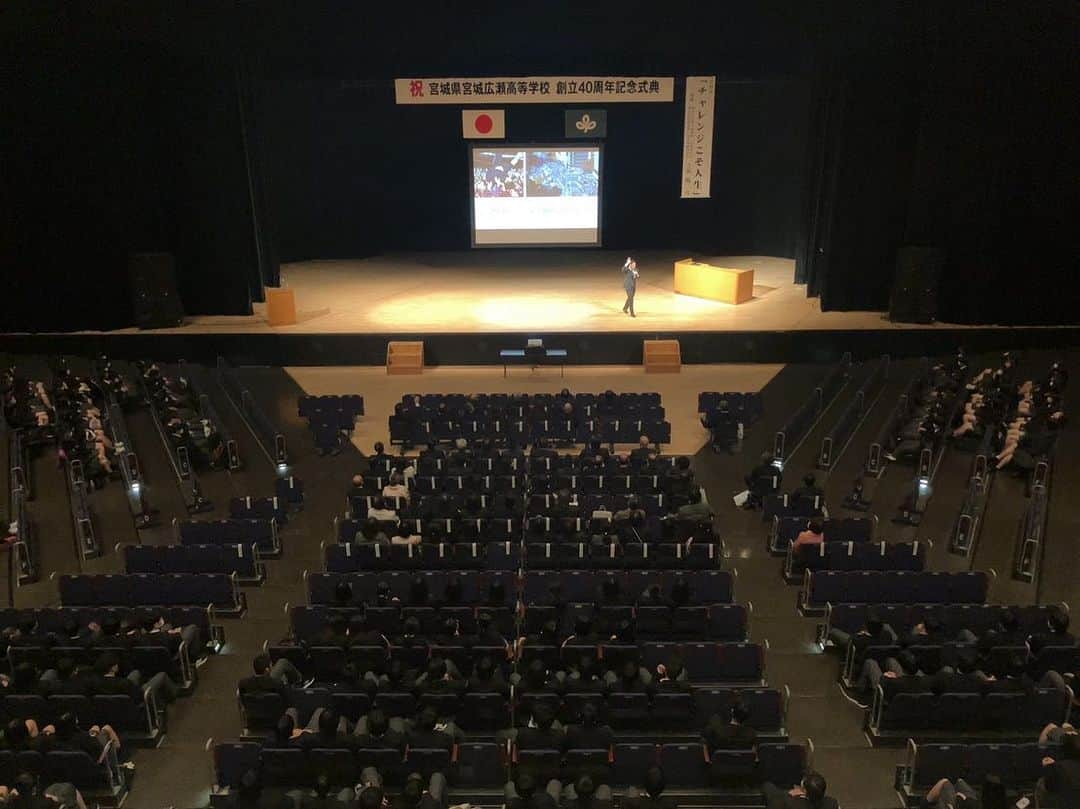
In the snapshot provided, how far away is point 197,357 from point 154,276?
2.27 meters

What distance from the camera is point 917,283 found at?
72.6ft

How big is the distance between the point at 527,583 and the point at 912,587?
15.2 ft

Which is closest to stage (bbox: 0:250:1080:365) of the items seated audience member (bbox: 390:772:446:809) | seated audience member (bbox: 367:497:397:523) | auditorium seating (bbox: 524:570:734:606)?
seated audience member (bbox: 367:497:397:523)

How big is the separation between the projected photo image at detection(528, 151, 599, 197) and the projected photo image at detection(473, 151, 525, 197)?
0.31 metres

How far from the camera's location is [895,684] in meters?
8.89

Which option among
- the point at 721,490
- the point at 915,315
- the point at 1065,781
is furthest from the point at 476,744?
the point at 915,315

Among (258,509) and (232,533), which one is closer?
(232,533)

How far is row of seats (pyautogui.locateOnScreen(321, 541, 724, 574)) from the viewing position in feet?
38.8

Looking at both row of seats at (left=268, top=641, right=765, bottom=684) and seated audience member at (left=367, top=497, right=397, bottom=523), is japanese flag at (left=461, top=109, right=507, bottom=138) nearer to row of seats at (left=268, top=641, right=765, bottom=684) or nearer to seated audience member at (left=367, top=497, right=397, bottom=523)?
seated audience member at (left=367, top=497, right=397, bottom=523)

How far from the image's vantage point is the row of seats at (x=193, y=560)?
38.9 ft

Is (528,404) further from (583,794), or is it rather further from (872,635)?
(583,794)

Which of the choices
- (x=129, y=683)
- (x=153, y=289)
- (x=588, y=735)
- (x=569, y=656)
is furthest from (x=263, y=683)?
(x=153, y=289)

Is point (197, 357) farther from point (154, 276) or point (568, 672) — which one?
point (568, 672)

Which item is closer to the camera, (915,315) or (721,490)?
(721,490)
